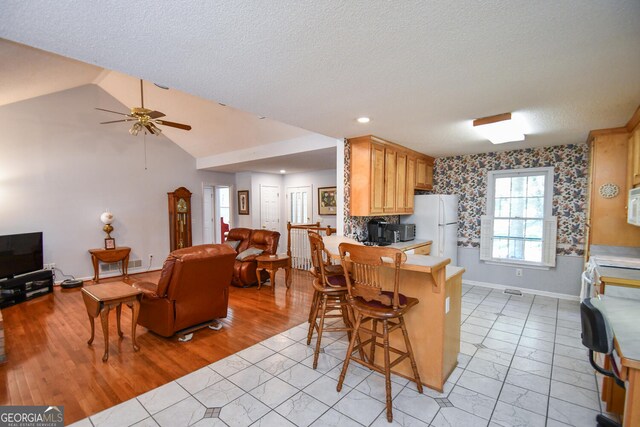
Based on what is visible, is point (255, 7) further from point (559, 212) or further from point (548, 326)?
point (559, 212)

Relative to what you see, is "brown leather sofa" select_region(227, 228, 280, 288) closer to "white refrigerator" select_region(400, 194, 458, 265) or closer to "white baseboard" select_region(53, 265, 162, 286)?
"white baseboard" select_region(53, 265, 162, 286)

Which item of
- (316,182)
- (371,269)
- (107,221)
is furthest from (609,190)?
(107,221)

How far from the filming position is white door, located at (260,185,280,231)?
25.6ft

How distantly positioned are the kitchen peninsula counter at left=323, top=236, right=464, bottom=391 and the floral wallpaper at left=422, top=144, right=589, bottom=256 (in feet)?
10.4

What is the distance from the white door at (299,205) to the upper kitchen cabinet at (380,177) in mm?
3650

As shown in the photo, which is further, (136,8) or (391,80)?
(391,80)

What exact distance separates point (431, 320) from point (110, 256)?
19.2 ft

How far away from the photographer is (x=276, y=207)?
26.9 ft

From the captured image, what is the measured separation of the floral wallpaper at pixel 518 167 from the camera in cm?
422

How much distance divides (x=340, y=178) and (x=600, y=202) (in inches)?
123

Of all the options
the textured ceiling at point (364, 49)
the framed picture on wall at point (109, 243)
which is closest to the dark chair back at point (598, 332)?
the textured ceiling at point (364, 49)

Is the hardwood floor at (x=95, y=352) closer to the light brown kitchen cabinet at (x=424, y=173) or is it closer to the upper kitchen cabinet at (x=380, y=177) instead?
the upper kitchen cabinet at (x=380, y=177)

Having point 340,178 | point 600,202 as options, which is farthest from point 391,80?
point 600,202

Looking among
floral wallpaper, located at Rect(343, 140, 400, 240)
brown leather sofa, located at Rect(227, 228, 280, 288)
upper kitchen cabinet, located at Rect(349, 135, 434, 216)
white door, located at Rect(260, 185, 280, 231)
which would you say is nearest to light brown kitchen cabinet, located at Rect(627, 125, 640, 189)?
upper kitchen cabinet, located at Rect(349, 135, 434, 216)
